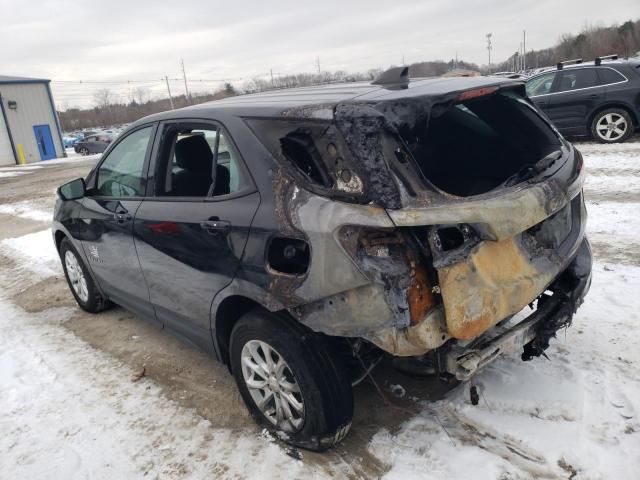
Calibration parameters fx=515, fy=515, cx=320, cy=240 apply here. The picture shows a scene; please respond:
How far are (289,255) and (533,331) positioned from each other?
1.40 m

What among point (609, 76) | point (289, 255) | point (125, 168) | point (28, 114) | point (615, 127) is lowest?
point (615, 127)

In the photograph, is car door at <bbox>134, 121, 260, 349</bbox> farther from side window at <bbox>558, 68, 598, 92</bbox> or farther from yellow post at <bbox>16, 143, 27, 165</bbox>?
yellow post at <bbox>16, 143, 27, 165</bbox>

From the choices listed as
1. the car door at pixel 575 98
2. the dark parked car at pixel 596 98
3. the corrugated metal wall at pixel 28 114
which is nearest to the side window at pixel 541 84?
the dark parked car at pixel 596 98

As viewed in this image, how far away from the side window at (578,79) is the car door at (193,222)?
10.5 meters

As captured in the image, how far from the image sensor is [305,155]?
2535mm

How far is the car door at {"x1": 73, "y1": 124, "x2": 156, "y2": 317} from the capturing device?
3.71 meters

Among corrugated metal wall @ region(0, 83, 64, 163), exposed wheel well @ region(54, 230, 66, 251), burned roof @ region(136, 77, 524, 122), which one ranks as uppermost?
corrugated metal wall @ region(0, 83, 64, 163)

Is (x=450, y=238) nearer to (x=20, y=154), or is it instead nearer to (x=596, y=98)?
(x=596, y=98)

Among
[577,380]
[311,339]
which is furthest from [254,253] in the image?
[577,380]

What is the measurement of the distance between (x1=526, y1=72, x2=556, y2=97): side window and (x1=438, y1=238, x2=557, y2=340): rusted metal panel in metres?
10.7

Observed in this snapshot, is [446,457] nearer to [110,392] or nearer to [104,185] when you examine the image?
[110,392]

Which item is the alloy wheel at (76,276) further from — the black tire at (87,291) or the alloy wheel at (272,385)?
the alloy wheel at (272,385)

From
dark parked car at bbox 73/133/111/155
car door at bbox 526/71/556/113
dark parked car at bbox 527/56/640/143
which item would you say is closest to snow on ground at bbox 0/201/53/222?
dark parked car at bbox 527/56/640/143

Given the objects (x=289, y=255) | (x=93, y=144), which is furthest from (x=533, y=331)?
(x=93, y=144)
